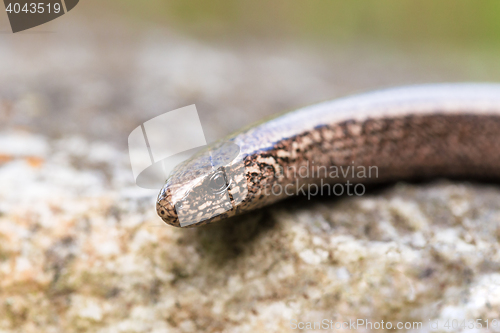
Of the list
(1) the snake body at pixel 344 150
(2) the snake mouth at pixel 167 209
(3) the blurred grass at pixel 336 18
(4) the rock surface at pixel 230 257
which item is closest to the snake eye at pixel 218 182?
(1) the snake body at pixel 344 150

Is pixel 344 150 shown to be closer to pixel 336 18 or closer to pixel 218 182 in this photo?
pixel 218 182

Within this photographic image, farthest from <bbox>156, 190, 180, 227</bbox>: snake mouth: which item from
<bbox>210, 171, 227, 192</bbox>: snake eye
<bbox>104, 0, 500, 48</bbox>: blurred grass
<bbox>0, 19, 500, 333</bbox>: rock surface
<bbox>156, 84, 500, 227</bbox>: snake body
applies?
<bbox>104, 0, 500, 48</bbox>: blurred grass

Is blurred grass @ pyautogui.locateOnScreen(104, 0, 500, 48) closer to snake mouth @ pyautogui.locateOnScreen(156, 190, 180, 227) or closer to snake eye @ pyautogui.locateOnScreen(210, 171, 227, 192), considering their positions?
snake eye @ pyautogui.locateOnScreen(210, 171, 227, 192)

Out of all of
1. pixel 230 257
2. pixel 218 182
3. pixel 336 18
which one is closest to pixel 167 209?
pixel 218 182

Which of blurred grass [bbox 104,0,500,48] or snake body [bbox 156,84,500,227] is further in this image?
blurred grass [bbox 104,0,500,48]

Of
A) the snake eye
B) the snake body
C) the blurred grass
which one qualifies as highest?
the snake eye

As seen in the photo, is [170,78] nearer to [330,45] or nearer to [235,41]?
[235,41]
